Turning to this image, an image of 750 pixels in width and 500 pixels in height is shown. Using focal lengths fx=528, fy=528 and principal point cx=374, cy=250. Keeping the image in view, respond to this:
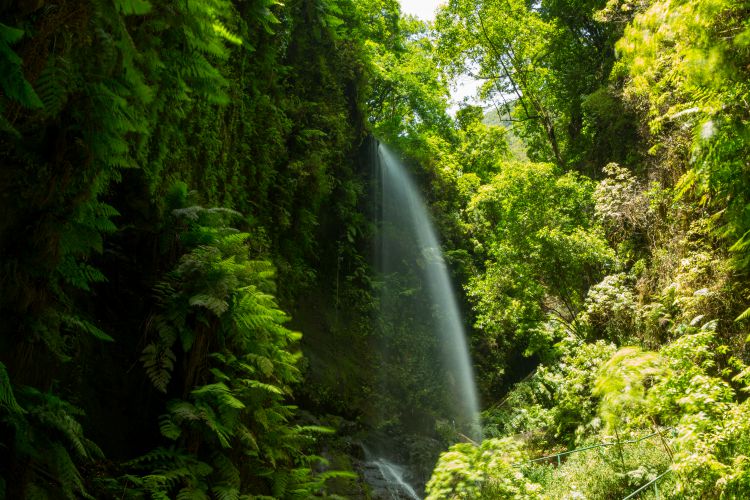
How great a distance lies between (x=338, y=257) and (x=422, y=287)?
3.69 m

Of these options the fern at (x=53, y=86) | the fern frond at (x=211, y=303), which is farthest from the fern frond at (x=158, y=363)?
the fern at (x=53, y=86)

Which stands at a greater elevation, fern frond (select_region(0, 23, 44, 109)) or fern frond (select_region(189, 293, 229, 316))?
fern frond (select_region(0, 23, 44, 109))

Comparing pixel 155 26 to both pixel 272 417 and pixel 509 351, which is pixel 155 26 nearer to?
pixel 272 417

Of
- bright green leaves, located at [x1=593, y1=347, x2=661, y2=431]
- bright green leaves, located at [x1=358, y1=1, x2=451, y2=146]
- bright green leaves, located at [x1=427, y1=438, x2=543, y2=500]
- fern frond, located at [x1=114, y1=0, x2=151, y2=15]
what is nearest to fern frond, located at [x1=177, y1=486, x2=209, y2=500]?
bright green leaves, located at [x1=427, y1=438, x2=543, y2=500]

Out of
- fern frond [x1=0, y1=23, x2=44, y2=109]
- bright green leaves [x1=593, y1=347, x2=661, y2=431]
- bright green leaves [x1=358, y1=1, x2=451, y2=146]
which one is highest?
bright green leaves [x1=358, y1=1, x2=451, y2=146]

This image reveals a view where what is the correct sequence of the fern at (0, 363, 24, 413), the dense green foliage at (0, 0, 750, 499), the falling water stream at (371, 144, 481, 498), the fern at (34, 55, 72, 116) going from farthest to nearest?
1. the falling water stream at (371, 144, 481, 498)
2. the dense green foliage at (0, 0, 750, 499)
3. the fern at (34, 55, 72, 116)
4. the fern at (0, 363, 24, 413)

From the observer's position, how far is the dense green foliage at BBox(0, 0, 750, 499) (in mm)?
3275

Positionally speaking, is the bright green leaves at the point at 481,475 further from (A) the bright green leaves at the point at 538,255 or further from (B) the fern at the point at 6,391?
(A) the bright green leaves at the point at 538,255

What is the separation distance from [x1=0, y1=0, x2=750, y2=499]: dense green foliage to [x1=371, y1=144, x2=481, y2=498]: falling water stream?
20 cm

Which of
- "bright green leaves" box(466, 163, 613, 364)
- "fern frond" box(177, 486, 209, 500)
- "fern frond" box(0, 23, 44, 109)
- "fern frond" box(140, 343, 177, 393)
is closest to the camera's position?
"fern frond" box(0, 23, 44, 109)

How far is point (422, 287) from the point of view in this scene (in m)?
16.0

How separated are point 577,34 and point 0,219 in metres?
20.0

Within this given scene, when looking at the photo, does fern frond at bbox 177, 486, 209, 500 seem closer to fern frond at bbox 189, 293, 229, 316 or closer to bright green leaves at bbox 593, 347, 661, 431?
fern frond at bbox 189, 293, 229, 316

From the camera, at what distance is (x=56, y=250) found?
3.36m
